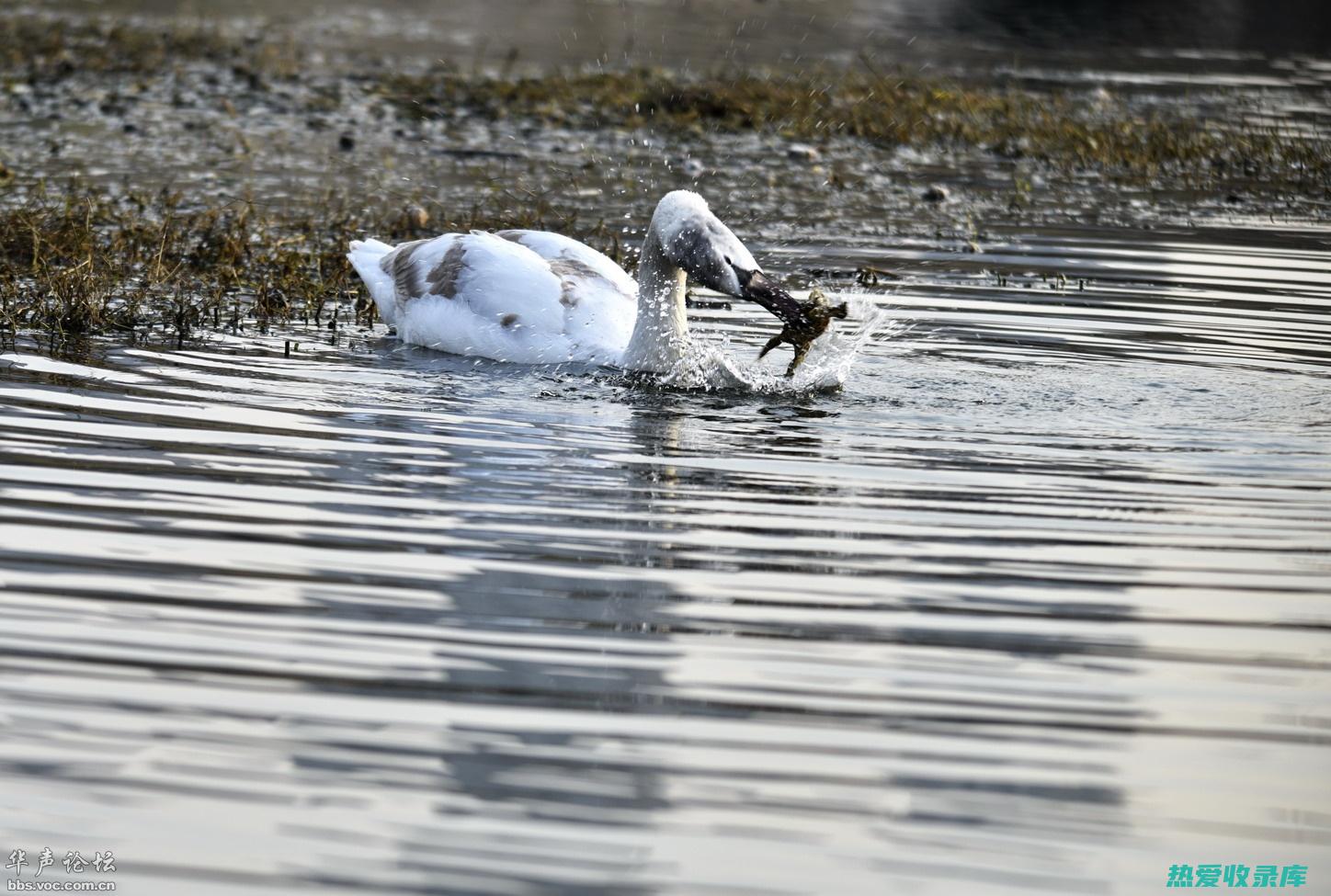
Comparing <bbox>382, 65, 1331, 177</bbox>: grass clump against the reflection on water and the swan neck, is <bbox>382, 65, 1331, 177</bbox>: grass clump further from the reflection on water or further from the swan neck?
the reflection on water

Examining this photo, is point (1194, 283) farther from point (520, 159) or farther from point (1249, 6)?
point (1249, 6)

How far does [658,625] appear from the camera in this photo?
18.1 ft

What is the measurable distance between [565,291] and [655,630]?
4.59 m

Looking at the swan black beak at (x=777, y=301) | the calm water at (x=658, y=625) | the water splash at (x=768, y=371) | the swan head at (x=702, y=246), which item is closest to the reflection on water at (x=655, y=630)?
the calm water at (x=658, y=625)

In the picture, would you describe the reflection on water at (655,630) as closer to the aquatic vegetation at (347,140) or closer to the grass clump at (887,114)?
the aquatic vegetation at (347,140)

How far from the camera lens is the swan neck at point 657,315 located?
935cm

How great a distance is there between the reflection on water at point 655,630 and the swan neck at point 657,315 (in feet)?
0.90

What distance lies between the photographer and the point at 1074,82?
24719 mm

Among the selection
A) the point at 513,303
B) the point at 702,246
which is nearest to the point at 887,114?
the point at 513,303

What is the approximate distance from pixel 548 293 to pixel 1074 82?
16597 millimetres

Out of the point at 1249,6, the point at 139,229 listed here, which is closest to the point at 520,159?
the point at 139,229

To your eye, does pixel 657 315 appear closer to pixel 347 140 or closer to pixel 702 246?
pixel 702 246

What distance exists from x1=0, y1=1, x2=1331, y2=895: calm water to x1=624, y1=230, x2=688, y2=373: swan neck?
0.29 metres

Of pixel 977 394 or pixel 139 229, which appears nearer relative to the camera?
pixel 977 394
